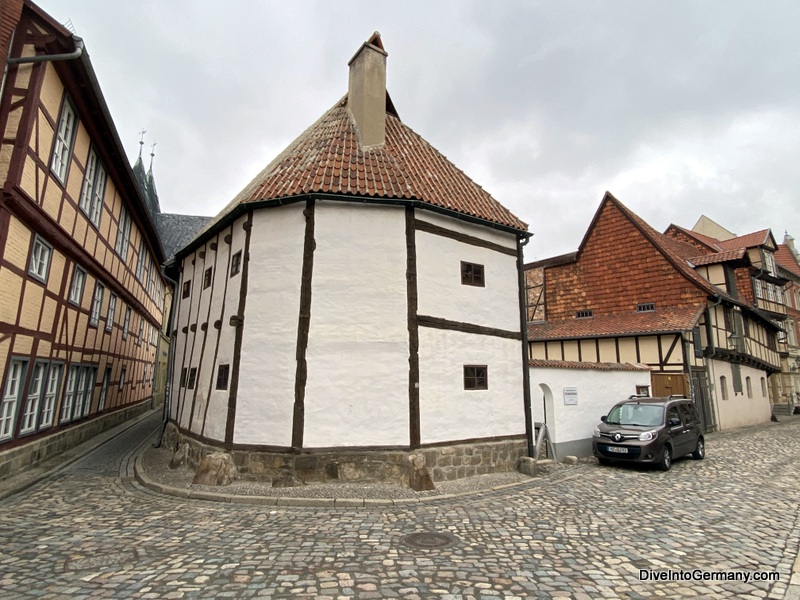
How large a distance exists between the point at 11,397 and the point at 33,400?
1296mm

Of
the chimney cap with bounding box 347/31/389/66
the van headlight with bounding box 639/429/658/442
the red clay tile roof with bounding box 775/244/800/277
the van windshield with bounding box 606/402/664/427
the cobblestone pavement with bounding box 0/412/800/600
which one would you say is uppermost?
the red clay tile roof with bounding box 775/244/800/277

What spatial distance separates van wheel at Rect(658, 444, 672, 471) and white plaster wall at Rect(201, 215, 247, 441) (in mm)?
10573

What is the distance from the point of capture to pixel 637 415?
486 inches

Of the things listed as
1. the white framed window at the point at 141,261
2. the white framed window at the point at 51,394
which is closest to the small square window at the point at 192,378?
the white framed window at the point at 51,394

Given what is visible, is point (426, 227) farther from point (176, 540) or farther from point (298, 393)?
point (176, 540)

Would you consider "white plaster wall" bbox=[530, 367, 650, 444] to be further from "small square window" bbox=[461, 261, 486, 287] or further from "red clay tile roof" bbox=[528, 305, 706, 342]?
"red clay tile roof" bbox=[528, 305, 706, 342]

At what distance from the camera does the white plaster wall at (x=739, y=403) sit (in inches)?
811

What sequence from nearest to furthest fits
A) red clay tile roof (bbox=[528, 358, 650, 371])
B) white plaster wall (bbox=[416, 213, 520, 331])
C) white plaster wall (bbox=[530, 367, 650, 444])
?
1. white plaster wall (bbox=[416, 213, 520, 331])
2. red clay tile roof (bbox=[528, 358, 650, 371])
3. white plaster wall (bbox=[530, 367, 650, 444])

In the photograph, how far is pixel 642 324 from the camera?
19.4 m

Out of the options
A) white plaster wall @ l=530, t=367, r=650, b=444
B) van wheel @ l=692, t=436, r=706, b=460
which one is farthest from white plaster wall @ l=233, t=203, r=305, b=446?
van wheel @ l=692, t=436, r=706, b=460

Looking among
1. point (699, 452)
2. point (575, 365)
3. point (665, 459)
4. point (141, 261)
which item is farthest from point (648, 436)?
point (141, 261)

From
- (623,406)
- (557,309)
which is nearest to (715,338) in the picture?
(557,309)

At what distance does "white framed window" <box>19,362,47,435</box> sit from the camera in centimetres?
1049

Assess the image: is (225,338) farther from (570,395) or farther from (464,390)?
(570,395)
